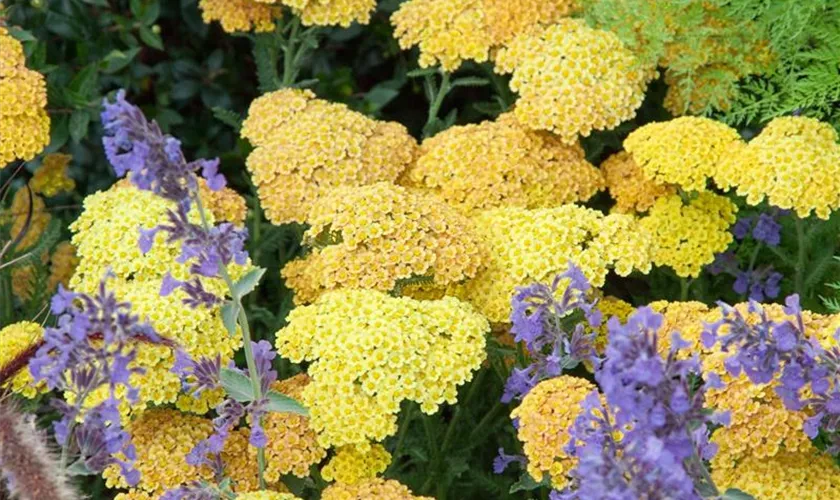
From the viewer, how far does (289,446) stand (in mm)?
2363

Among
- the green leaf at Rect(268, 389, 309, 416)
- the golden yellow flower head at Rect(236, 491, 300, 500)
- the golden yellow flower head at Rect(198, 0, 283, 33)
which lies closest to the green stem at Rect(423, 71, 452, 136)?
the golden yellow flower head at Rect(198, 0, 283, 33)

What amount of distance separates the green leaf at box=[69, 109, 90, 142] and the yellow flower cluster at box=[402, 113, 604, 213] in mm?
915

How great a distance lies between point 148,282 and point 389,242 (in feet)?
1.64

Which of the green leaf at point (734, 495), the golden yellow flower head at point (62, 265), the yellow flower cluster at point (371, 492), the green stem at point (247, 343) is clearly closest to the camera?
the green leaf at point (734, 495)

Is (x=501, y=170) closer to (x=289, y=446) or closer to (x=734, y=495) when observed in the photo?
(x=289, y=446)

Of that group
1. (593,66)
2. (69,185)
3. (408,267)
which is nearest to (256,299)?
(69,185)

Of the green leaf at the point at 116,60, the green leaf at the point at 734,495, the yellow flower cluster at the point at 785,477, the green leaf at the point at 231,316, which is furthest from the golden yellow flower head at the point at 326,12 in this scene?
the green leaf at the point at 734,495

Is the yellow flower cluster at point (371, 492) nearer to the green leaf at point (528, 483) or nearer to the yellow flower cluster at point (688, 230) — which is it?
the green leaf at point (528, 483)

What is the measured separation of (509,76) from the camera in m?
3.50

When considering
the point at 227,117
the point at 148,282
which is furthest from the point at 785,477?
the point at 227,117

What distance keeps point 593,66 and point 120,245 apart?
46.8 inches

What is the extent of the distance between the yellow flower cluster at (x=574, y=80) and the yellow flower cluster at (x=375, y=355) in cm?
68

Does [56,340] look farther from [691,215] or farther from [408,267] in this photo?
[691,215]

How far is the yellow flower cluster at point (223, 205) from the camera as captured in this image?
9.42 ft
